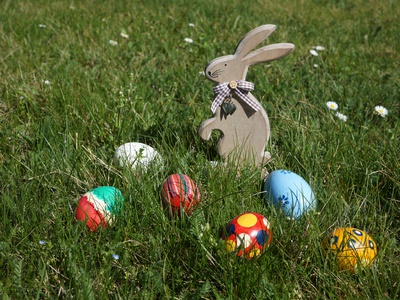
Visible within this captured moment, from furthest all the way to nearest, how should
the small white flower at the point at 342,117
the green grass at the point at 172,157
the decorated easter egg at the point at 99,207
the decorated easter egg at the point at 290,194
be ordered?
1. the small white flower at the point at 342,117
2. the decorated easter egg at the point at 290,194
3. the decorated easter egg at the point at 99,207
4. the green grass at the point at 172,157

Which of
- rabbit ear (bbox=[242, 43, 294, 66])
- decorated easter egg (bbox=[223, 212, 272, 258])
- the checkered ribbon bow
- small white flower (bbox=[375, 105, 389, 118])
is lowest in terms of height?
small white flower (bbox=[375, 105, 389, 118])

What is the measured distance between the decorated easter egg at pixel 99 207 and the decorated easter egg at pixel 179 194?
19cm

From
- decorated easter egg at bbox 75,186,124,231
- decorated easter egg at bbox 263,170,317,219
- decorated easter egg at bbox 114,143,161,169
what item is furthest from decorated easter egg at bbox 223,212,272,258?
decorated easter egg at bbox 114,143,161,169

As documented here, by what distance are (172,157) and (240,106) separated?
423 mm

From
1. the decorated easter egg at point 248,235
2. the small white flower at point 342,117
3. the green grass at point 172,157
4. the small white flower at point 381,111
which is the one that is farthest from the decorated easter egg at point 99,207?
the small white flower at point 381,111

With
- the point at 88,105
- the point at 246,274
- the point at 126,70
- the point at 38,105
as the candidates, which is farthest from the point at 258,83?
the point at 246,274

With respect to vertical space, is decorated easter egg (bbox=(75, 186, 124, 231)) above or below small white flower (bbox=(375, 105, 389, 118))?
above

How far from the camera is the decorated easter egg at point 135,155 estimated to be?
2.47 metres

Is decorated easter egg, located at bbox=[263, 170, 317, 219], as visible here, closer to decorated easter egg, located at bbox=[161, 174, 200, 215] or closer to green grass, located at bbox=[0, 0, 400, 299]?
green grass, located at bbox=[0, 0, 400, 299]

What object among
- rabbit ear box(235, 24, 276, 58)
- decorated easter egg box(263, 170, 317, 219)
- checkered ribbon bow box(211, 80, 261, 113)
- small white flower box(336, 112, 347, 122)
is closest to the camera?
decorated easter egg box(263, 170, 317, 219)

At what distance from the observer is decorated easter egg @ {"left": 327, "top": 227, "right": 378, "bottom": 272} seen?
196 cm

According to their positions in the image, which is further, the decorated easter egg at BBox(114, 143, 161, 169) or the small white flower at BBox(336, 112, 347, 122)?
the small white flower at BBox(336, 112, 347, 122)

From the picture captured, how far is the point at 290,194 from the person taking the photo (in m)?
2.27

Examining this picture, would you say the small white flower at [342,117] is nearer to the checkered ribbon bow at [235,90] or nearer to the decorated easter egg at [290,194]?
the checkered ribbon bow at [235,90]
